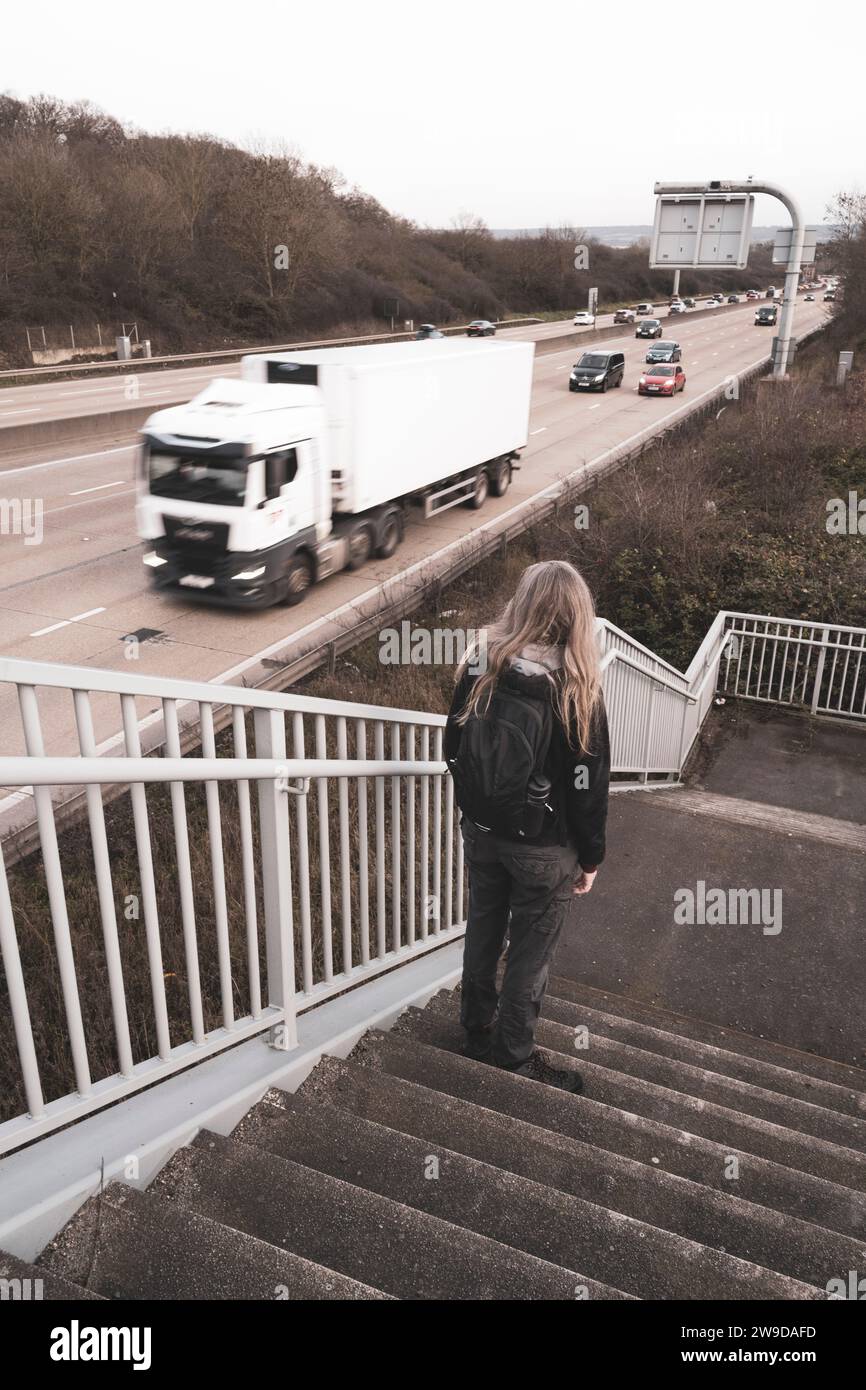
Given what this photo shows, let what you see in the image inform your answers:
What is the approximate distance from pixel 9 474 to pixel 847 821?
17.3 meters

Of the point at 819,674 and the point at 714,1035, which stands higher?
the point at 714,1035

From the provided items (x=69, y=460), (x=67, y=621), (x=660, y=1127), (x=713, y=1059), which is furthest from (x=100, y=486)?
(x=660, y=1127)

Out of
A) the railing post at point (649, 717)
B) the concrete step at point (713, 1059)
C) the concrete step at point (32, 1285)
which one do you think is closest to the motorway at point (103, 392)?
the railing post at point (649, 717)

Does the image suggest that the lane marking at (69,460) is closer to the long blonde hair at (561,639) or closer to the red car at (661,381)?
the long blonde hair at (561,639)

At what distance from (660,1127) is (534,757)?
138cm

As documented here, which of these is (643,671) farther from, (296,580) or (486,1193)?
(296,580)

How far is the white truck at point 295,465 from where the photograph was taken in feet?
40.4

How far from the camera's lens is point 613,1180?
117 inches

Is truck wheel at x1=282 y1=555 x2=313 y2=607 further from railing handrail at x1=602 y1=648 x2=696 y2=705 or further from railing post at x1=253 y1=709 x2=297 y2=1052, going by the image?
railing post at x1=253 y1=709 x2=297 y2=1052

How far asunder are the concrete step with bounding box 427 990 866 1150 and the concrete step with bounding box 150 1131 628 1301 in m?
1.49

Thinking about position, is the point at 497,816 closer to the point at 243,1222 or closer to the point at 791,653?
the point at 243,1222

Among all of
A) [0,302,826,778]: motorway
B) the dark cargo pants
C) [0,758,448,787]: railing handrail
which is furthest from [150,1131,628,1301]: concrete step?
[0,302,826,778]: motorway

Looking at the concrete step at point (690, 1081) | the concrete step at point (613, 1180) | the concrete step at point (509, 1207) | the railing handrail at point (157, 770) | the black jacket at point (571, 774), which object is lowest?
the concrete step at point (690, 1081)

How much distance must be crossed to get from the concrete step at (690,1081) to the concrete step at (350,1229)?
1.49 meters
